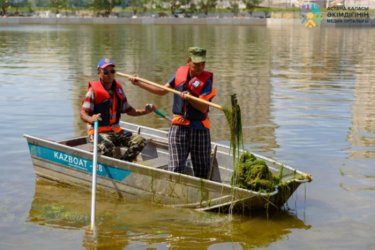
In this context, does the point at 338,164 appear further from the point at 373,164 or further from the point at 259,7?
the point at 259,7

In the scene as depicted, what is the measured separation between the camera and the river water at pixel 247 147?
7.93m

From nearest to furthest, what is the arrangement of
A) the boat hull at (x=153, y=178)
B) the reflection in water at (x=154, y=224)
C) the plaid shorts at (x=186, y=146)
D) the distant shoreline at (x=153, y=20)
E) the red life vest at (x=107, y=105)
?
the reflection in water at (x=154, y=224) < the boat hull at (x=153, y=178) < the plaid shorts at (x=186, y=146) < the red life vest at (x=107, y=105) < the distant shoreline at (x=153, y=20)

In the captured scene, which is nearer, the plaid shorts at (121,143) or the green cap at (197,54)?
the green cap at (197,54)

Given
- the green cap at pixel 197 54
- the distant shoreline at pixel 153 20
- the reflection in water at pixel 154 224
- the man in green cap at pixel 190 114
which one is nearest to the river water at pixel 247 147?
the reflection in water at pixel 154 224

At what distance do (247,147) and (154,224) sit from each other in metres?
4.84

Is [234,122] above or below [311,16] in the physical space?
below

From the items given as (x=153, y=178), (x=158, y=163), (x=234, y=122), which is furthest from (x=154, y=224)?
(x=234, y=122)

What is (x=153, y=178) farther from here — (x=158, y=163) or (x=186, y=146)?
(x=158, y=163)

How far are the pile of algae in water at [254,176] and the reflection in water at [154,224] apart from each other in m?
0.54

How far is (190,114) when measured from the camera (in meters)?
8.41

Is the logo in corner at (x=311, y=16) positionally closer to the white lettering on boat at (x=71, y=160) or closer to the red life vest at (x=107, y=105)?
the red life vest at (x=107, y=105)

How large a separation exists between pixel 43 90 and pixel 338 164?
11.7 metres

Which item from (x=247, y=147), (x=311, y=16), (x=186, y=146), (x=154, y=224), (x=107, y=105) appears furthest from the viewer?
(x=311, y=16)

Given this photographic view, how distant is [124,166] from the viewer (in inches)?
345
